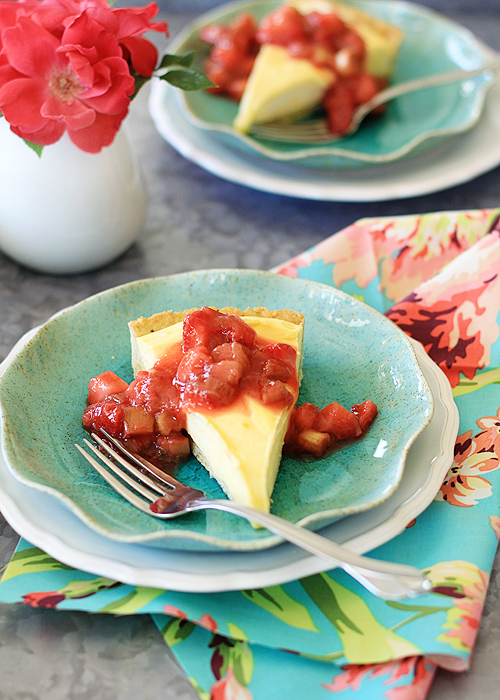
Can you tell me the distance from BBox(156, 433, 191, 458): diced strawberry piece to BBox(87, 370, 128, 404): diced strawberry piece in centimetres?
14

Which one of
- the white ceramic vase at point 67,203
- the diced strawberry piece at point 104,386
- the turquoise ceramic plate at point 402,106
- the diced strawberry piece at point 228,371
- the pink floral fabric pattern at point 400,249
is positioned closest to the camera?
the diced strawberry piece at point 228,371

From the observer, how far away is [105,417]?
125 centimetres

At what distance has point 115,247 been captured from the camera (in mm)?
1790

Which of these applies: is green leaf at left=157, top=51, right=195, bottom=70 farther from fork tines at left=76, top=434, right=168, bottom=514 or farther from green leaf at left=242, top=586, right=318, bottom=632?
green leaf at left=242, top=586, right=318, bottom=632

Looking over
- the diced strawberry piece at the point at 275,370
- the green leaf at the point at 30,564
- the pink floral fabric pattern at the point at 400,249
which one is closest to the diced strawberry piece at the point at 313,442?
the diced strawberry piece at the point at 275,370

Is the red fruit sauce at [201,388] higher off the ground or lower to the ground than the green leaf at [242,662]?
A: higher

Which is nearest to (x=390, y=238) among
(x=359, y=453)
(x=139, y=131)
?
(x=359, y=453)

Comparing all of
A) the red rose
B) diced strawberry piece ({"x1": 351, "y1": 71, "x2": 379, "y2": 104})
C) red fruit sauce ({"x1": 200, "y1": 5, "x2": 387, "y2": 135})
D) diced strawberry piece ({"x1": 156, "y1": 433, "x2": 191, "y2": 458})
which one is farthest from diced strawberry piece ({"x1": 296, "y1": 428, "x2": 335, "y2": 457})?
diced strawberry piece ({"x1": 351, "y1": 71, "x2": 379, "y2": 104})

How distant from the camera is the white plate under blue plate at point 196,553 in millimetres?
959

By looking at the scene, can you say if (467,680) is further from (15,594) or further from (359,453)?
(15,594)

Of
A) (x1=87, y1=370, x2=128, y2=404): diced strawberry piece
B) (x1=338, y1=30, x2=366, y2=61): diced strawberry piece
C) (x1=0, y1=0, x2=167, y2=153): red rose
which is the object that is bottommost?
(x1=87, y1=370, x2=128, y2=404): diced strawberry piece

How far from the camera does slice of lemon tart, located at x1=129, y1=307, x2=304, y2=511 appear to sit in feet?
3.64

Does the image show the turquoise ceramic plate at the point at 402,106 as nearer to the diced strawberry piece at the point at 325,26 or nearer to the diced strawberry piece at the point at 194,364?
the diced strawberry piece at the point at 325,26

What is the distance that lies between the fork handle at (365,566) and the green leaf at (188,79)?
101cm
